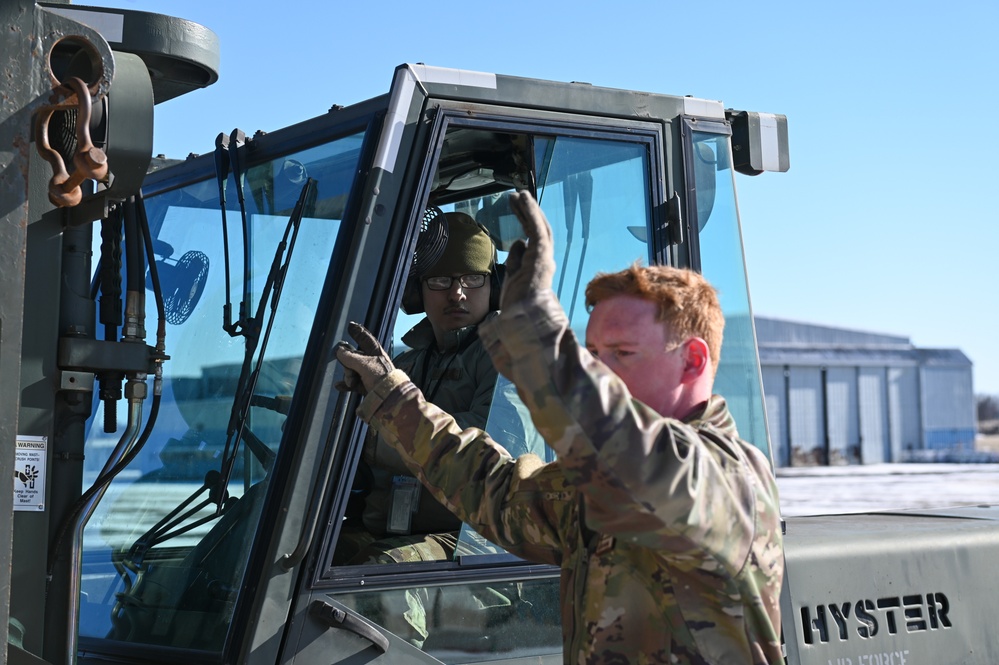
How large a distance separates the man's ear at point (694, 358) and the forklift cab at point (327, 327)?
96 cm

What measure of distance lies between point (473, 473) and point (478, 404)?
98cm

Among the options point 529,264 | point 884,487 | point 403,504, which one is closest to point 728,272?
point 403,504

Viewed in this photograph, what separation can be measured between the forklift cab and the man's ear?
3.16 feet

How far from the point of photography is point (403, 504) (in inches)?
129

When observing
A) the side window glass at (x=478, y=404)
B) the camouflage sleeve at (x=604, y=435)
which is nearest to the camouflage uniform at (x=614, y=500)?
the camouflage sleeve at (x=604, y=435)

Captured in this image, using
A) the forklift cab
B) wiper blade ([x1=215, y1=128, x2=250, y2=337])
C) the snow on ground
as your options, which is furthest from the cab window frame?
the snow on ground

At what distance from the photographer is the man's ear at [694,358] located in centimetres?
203

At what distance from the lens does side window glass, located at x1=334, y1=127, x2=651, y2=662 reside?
2.86 meters

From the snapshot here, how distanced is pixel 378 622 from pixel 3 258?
1160 mm

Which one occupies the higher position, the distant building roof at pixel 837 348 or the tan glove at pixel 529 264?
the distant building roof at pixel 837 348

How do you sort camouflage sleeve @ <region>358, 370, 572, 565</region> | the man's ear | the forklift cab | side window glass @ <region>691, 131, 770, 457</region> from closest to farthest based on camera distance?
the man's ear
camouflage sleeve @ <region>358, 370, 572, 565</region>
the forklift cab
side window glass @ <region>691, 131, 770, 457</region>

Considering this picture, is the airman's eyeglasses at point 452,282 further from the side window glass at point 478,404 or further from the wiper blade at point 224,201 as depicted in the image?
the wiper blade at point 224,201

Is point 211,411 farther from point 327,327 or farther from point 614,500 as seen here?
point 614,500

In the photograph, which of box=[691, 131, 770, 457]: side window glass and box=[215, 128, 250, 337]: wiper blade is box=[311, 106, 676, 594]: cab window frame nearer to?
box=[691, 131, 770, 457]: side window glass
